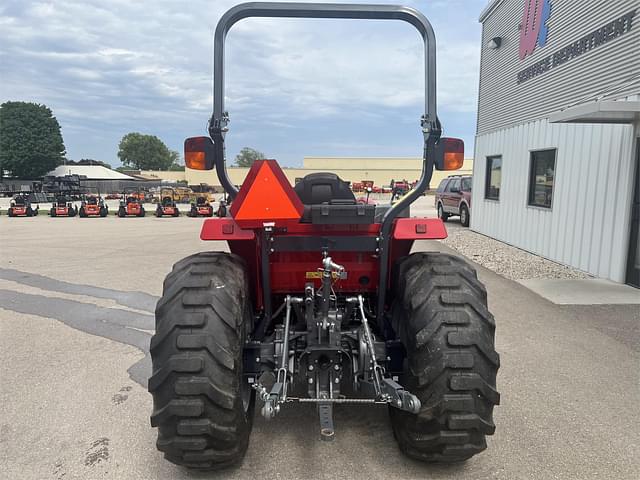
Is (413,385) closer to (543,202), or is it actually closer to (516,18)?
(543,202)

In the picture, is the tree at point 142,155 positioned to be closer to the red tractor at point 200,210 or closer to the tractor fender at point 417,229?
the red tractor at point 200,210

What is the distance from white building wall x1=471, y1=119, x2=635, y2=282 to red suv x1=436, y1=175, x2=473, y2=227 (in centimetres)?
370

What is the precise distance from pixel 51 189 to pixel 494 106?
3010cm

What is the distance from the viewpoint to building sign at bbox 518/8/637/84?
25.4 feet

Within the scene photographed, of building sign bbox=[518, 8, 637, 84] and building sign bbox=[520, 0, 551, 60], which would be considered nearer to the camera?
building sign bbox=[518, 8, 637, 84]

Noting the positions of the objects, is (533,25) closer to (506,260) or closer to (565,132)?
(565,132)

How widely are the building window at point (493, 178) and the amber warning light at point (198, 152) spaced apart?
37.2 feet

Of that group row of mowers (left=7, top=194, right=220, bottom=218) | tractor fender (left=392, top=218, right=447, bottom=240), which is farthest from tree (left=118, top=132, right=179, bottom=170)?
tractor fender (left=392, top=218, right=447, bottom=240)

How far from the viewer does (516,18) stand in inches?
475

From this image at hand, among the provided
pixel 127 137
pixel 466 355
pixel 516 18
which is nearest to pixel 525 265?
pixel 516 18

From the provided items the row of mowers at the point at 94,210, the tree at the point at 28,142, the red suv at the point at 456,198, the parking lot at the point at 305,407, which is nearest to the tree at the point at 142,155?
the tree at the point at 28,142

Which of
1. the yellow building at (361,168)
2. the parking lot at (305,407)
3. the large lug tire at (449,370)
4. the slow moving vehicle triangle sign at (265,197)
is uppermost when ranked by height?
the yellow building at (361,168)

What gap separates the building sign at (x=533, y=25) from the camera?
34.2 feet

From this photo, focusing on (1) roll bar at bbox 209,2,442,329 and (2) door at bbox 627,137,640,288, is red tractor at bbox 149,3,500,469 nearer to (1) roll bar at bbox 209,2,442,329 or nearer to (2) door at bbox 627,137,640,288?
(1) roll bar at bbox 209,2,442,329
